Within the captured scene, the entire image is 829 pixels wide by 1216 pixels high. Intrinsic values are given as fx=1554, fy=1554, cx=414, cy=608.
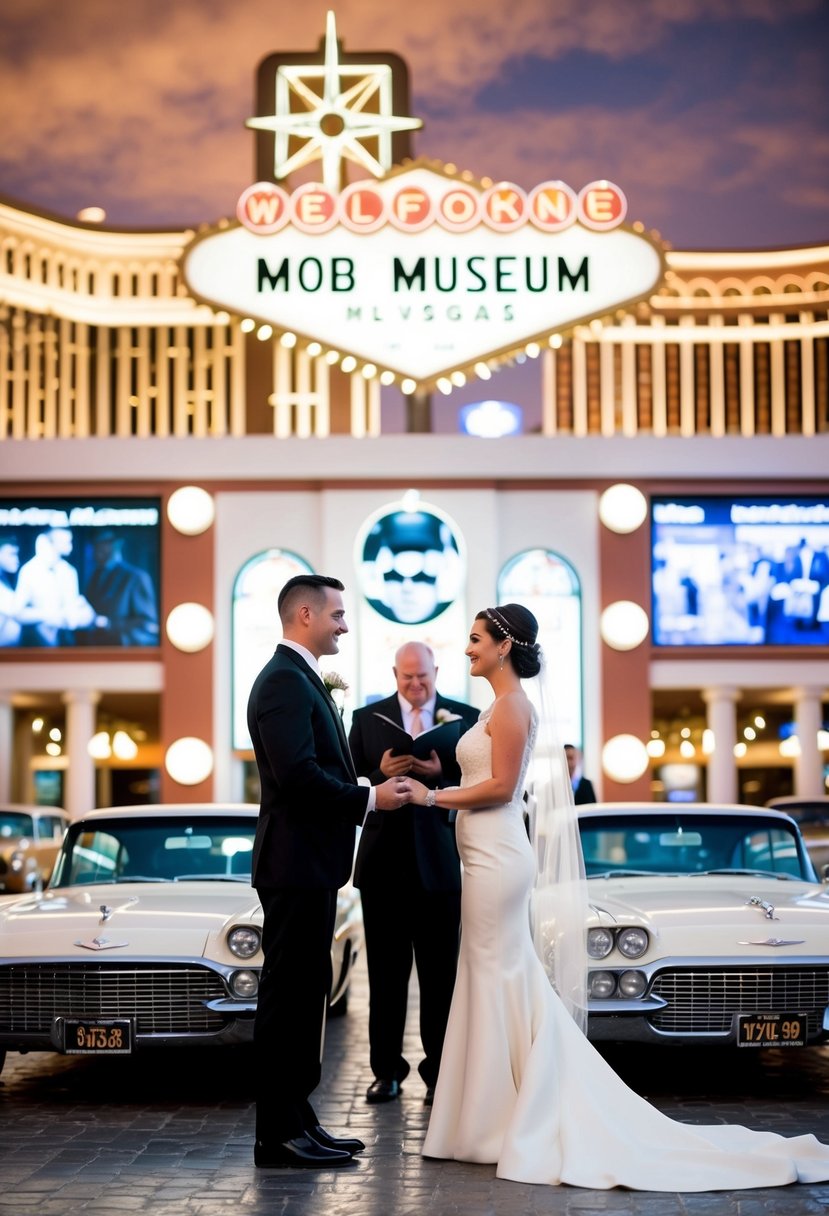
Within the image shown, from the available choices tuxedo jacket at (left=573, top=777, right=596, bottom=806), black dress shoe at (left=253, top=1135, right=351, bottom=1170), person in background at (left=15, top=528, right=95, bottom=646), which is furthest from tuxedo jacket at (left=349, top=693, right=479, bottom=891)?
person in background at (left=15, top=528, right=95, bottom=646)

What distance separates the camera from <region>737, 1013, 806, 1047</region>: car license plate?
749 cm

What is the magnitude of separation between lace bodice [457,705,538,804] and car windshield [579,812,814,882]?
261cm

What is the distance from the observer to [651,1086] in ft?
26.1

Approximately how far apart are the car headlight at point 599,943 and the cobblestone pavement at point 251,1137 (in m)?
0.75

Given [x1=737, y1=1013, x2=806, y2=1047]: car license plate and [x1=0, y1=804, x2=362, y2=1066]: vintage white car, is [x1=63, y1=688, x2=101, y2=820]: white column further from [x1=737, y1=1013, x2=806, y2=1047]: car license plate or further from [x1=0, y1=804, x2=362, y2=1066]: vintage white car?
[x1=737, y1=1013, x2=806, y2=1047]: car license plate

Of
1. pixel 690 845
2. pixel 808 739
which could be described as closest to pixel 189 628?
pixel 808 739

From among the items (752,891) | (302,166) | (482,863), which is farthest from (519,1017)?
(302,166)

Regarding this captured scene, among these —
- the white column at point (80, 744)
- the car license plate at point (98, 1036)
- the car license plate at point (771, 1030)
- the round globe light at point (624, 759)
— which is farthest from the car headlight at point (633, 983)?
the white column at point (80, 744)

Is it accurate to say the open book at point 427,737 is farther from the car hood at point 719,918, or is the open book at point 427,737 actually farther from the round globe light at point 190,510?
the round globe light at point 190,510

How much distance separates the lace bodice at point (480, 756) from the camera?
6.64m

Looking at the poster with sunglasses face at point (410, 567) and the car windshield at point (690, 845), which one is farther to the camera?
the poster with sunglasses face at point (410, 567)

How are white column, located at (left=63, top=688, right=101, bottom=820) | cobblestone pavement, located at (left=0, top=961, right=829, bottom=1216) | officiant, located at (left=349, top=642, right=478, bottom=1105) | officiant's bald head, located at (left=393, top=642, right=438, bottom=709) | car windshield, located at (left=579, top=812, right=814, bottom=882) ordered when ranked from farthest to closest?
1. white column, located at (left=63, top=688, right=101, bottom=820)
2. car windshield, located at (left=579, top=812, right=814, bottom=882)
3. officiant's bald head, located at (left=393, top=642, right=438, bottom=709)
4. officiant, located at (left=349, top=642, right=478, bottom=1105)
5. cobblestone pavement, located at (left=0, top=961, right=829, bottom=1216)

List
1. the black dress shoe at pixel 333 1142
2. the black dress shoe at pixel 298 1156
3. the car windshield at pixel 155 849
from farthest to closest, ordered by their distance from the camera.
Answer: the car windshield at pixel 155 849, the black dress shoe at pixel 333 1142, the black dress shoe at pixel 298 1156

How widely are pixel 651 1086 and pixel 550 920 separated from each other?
1.50 meters
